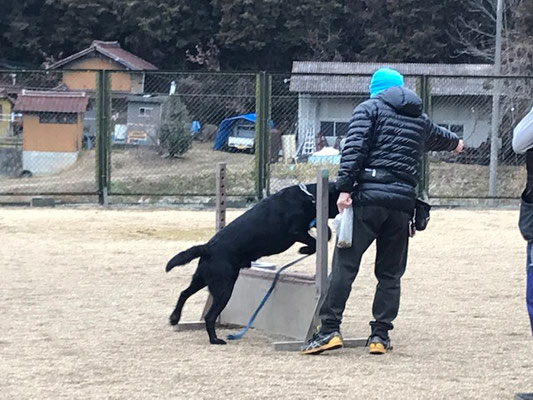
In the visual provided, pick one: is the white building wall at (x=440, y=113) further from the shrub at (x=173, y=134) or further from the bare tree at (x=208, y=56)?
the bare tree at (x=208, y=56)

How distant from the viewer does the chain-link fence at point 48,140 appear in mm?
16266

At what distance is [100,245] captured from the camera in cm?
1089

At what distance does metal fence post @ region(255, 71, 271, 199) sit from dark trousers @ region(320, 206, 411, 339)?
930 centimetres

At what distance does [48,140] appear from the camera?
1733cm

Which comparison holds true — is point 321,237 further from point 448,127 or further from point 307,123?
point 448,127

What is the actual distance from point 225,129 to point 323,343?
477 inches

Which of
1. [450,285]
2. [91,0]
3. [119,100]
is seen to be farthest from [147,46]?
[450,285]

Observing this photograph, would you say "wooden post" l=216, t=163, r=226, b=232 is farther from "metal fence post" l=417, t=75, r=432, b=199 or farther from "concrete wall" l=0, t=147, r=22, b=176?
"concrete wall" l=0, t=147, r=22, b=176

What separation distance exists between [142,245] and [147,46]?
3606 centimetres

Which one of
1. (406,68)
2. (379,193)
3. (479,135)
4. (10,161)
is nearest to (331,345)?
(379,193)

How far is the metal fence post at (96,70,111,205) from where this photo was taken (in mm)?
15234

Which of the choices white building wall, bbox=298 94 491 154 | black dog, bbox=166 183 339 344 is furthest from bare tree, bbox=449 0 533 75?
black dog, bbox=166 183 339 344

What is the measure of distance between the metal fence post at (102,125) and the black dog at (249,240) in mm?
9053

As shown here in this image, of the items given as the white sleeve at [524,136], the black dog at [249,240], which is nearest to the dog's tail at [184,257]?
the black dog at [249,240]
